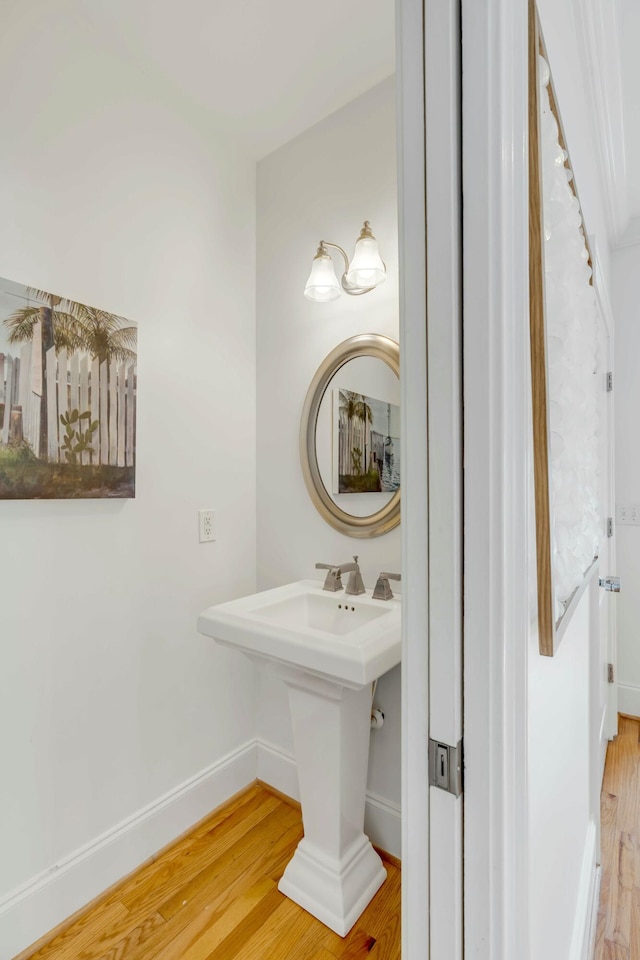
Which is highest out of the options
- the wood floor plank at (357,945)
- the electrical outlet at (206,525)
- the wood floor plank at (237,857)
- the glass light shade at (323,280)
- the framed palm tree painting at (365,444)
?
the glass light shade at (323,280)

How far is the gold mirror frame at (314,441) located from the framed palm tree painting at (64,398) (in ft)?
2.08

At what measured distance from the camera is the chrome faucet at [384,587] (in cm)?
158

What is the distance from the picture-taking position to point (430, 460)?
1.96 ft

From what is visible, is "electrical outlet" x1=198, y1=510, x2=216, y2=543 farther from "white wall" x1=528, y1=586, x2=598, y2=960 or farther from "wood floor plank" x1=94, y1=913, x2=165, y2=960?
"white wall" x1=528, y1=586, x2=598, y2=960

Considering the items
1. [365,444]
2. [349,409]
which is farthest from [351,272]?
[365,444]

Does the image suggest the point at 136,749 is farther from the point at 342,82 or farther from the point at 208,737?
the point at 342,82

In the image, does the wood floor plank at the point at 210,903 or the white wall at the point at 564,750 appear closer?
the white wall at the point at 564,750

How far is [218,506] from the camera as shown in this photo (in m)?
1.90

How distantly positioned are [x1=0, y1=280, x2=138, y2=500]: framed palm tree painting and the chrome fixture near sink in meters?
0.73

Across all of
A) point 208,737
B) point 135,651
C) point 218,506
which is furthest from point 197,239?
point 208,737

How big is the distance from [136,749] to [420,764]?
133 centimetres

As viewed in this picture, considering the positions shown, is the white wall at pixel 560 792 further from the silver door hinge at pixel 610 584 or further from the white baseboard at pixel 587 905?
the silver door hinge at pixel 610 584

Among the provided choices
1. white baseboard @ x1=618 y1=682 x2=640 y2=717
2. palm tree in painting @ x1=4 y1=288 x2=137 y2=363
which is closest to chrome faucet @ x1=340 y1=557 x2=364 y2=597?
palm tree in painting @ x1=4 y1=288 x2=137 y2=363

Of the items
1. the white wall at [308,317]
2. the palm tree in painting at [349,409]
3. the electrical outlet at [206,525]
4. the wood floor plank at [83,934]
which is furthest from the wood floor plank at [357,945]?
the palm tree in painting at [349,409]
